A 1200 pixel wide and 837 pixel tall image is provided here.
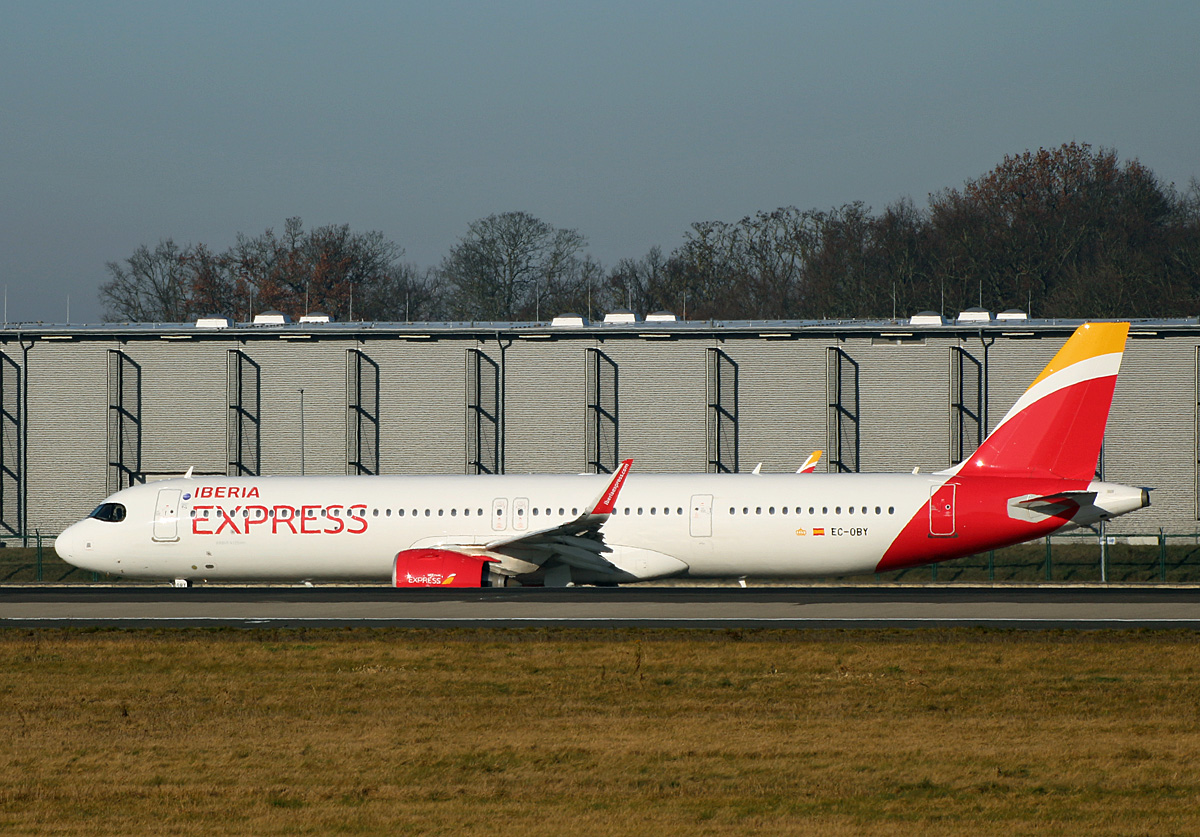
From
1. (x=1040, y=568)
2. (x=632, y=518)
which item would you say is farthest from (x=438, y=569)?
(x=1040, y=568)

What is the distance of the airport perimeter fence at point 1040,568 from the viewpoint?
141 ft

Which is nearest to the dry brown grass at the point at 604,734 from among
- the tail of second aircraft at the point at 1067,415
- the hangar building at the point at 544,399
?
the tail of second aircraft at the point at 1067,415

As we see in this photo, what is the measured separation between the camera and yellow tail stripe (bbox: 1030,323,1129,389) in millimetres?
32469

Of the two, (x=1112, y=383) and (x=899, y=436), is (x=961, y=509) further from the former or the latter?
(x=899, y=436)

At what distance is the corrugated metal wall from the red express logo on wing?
20257mm

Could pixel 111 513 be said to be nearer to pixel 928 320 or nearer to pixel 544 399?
pixel 544 399

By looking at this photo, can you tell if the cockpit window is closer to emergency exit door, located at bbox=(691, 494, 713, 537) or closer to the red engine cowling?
the red engine cowling

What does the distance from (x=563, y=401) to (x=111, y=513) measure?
22.5 metres

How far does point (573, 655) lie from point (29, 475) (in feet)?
137

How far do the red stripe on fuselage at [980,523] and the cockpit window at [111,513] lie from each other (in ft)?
63.6

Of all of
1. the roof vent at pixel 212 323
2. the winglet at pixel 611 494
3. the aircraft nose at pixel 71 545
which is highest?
the roof vent at pixel 212 323

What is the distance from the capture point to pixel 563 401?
180ft

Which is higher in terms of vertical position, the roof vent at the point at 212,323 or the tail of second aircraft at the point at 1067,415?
the roof vent at the point at 212,323

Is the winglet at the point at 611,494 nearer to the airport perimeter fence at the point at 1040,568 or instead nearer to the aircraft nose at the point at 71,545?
the airport perimeter fence at the point at 1040,568
